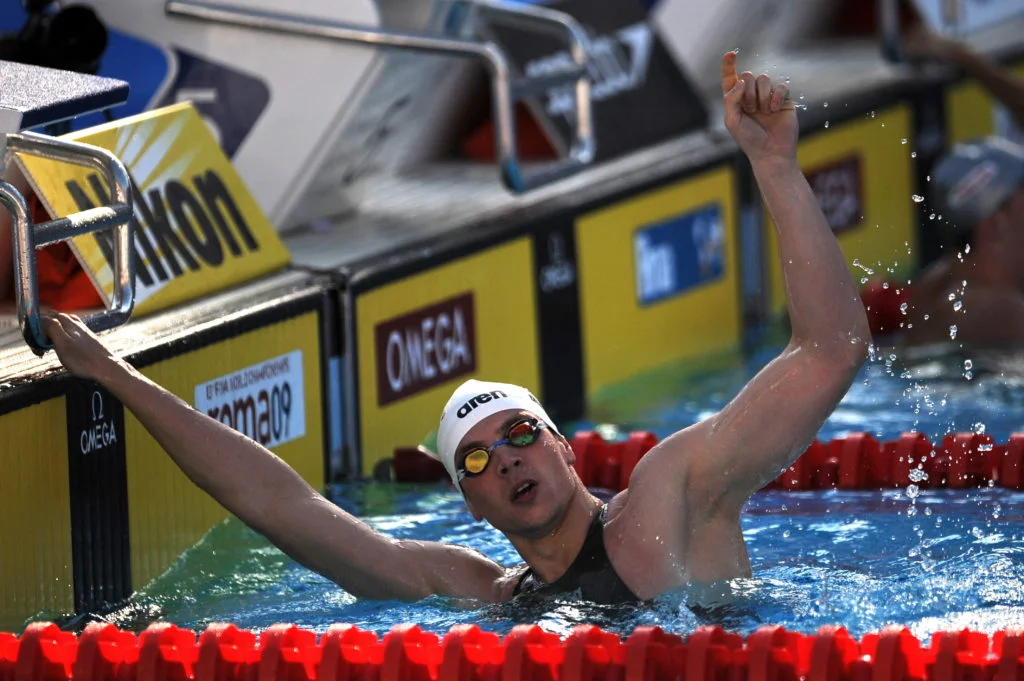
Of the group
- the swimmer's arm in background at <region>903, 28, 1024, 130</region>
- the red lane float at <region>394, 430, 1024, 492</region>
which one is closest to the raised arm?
the red lane float at <region>394, 430, 1024, 492</region>

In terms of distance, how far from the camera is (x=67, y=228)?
349 centimetres

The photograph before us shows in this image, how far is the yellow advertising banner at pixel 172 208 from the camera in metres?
4.00

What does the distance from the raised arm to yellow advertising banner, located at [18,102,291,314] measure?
4.57 feet

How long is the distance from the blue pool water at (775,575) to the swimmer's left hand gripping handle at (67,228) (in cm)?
62

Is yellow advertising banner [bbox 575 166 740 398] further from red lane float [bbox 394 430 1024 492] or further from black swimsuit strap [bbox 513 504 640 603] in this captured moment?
black swimsuit strap [bbox 513 504 640 603]

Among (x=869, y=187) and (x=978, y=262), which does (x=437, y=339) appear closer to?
(x=978, y=262)

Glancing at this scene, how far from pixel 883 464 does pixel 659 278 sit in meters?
1.73

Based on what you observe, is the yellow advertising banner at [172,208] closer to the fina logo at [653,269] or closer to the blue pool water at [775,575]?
the blue pool water at [775,575]

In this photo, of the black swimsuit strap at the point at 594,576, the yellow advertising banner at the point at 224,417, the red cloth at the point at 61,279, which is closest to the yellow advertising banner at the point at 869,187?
the yellow advertising banner at the point at 224,417

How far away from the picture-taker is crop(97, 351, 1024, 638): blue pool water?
3291 millimetres

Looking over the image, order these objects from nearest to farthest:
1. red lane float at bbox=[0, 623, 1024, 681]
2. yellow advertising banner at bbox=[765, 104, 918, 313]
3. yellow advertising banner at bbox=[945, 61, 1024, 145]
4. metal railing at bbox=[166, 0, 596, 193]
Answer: red lane float at bbox=[0, 623, 1024, 681]
metal railing at bbox=[166, 0, 596, 193]
yellow advertising banner at bbox=[765, 104, 918, 313]
yellow advertising banner at bbox=[945, 61, 1024, 145]

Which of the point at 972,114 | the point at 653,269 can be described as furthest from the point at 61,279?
the point at 972,114

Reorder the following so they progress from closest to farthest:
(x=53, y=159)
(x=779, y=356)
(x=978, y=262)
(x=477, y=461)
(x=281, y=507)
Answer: (x=779, y=356) < (x=477, y=461) < (x=281, y=507) < (x=53, y=159) < (x=978, y=262)

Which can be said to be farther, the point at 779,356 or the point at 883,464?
the point at 883,464
